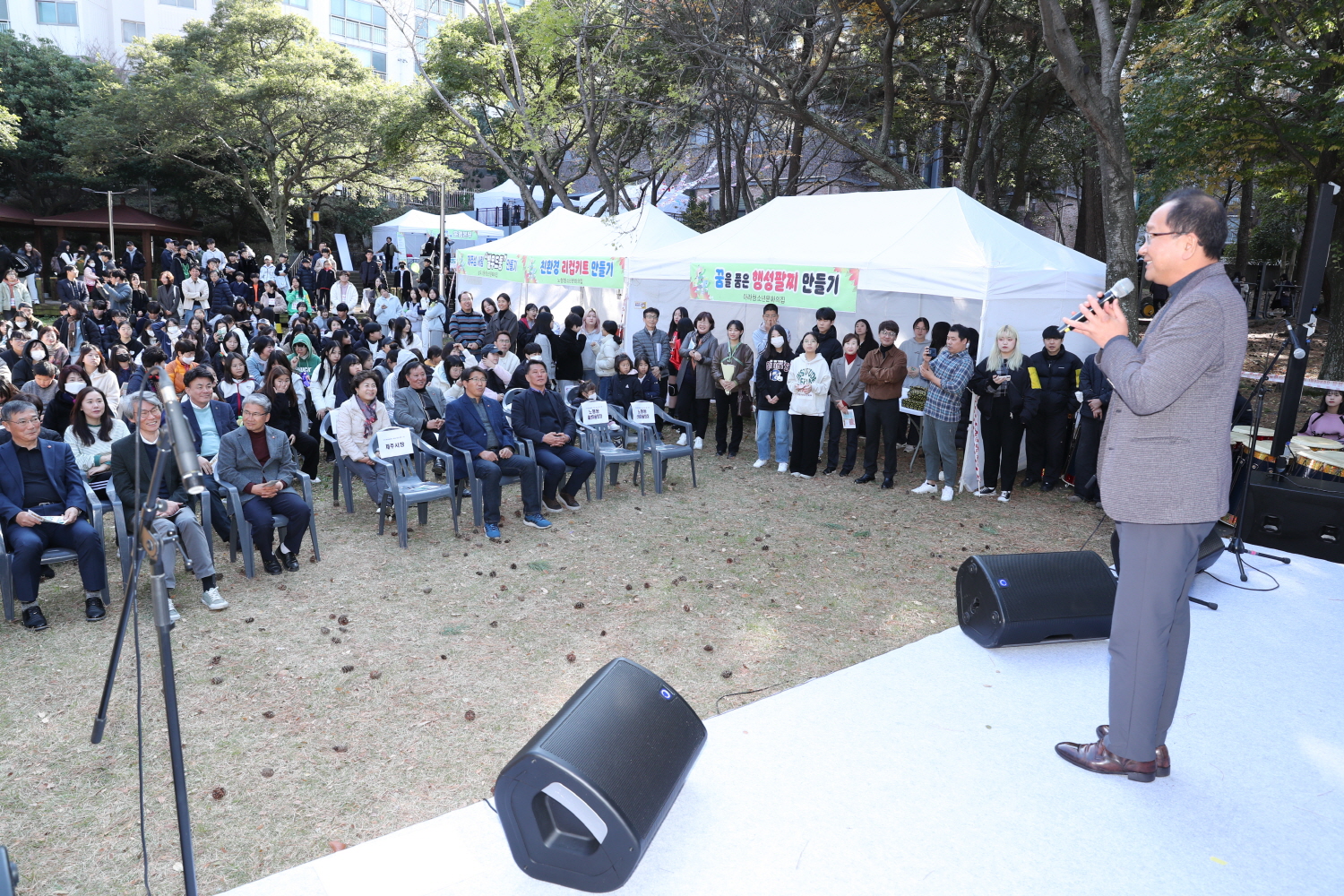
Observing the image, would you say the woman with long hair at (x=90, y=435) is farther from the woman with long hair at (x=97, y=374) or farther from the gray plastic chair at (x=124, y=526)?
the woman with long hair at (x=97, y=374)

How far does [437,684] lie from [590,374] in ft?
24.4

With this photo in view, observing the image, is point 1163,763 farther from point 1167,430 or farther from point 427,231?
point 427,231

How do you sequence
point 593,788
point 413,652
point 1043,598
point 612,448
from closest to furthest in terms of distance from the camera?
point 593,788, point 1043,598, point 413,652, point 612,448

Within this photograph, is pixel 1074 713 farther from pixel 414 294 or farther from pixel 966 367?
pixel 414 294

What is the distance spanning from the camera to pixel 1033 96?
19.1m

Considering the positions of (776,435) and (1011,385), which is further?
(776,435)

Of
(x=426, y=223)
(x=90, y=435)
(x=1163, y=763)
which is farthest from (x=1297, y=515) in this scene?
(x=426, y=223)

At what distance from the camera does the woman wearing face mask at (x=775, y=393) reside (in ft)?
31.0

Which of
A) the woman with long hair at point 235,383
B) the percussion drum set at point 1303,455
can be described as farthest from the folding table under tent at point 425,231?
the percussion drum set at point 1303,455

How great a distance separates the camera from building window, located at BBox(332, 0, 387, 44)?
44844 millimetres

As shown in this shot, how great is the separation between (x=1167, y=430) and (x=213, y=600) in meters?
5.29

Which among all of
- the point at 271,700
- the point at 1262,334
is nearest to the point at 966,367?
the point at 271,700

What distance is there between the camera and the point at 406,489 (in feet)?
23.0

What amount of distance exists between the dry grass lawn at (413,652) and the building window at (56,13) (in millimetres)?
42584
